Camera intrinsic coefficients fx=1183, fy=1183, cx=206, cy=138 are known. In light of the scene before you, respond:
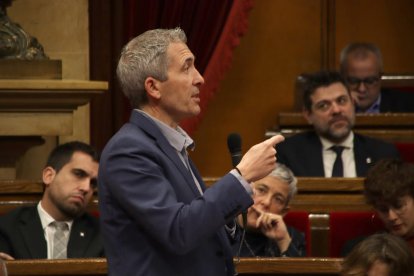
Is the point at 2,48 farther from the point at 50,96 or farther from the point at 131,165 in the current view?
the point at 131,165

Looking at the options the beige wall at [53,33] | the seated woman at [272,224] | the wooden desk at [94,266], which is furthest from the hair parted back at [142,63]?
the beige wall at [53,33]

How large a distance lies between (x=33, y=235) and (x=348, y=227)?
2.48ft

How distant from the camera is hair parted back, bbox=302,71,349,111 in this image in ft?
11.6

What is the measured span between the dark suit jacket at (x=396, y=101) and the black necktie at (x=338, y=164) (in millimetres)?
671

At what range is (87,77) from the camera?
383cm

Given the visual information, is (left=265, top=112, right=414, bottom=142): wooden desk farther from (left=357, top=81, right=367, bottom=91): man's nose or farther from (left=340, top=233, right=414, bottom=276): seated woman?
(left=340, top=233, right=414, bottom=276): seated woman

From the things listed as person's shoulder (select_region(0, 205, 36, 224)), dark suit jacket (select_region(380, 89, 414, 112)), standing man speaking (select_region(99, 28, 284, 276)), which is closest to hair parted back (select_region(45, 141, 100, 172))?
person's shoulder (select_region(0, 205, 36, 224))

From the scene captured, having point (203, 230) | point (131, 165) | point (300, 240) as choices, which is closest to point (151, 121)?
point (131, 165)

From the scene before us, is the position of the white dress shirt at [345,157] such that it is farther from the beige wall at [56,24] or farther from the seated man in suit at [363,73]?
the beige wall at [56,24]

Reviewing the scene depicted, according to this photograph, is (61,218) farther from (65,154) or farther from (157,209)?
(157,209)

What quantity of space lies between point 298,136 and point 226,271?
163cm

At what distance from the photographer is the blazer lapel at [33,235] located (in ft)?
9.21

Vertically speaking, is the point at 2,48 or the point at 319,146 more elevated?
the point at 2,48

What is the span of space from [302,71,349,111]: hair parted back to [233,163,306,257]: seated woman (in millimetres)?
683
